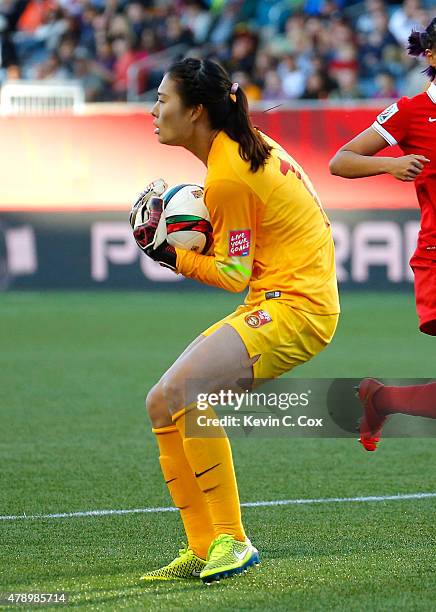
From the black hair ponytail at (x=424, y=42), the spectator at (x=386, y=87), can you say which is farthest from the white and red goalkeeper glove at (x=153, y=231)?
the spectator at (x=386, y=87)

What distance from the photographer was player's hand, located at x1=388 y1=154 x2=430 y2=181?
16.6 feet

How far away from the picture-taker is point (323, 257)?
16.2 ft

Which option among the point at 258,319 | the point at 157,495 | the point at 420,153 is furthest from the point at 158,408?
the point at 157,495

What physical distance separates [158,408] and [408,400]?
1257 millimetres

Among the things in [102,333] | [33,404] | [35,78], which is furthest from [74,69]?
[33,404]

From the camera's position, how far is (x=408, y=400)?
18.2 feet

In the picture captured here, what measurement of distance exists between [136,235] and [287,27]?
1520cm

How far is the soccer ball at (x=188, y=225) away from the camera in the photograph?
495cm

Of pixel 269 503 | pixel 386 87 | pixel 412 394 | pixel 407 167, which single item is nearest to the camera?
pixel 407 167

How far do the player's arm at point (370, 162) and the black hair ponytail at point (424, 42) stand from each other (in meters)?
0.36

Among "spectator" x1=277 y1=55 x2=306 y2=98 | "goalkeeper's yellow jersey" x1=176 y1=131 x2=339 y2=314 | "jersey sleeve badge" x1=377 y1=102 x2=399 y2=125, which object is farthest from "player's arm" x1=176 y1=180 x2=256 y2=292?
"spectator" x1=277 y1=55 x2=306 y2=98

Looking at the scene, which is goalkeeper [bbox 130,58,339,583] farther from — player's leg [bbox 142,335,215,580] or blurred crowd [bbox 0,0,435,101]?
blurred crowd [bbox 0,0,435,101]

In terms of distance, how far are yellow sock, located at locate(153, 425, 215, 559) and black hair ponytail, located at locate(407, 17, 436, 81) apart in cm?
189

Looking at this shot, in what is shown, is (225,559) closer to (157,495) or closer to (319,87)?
(157,495)
